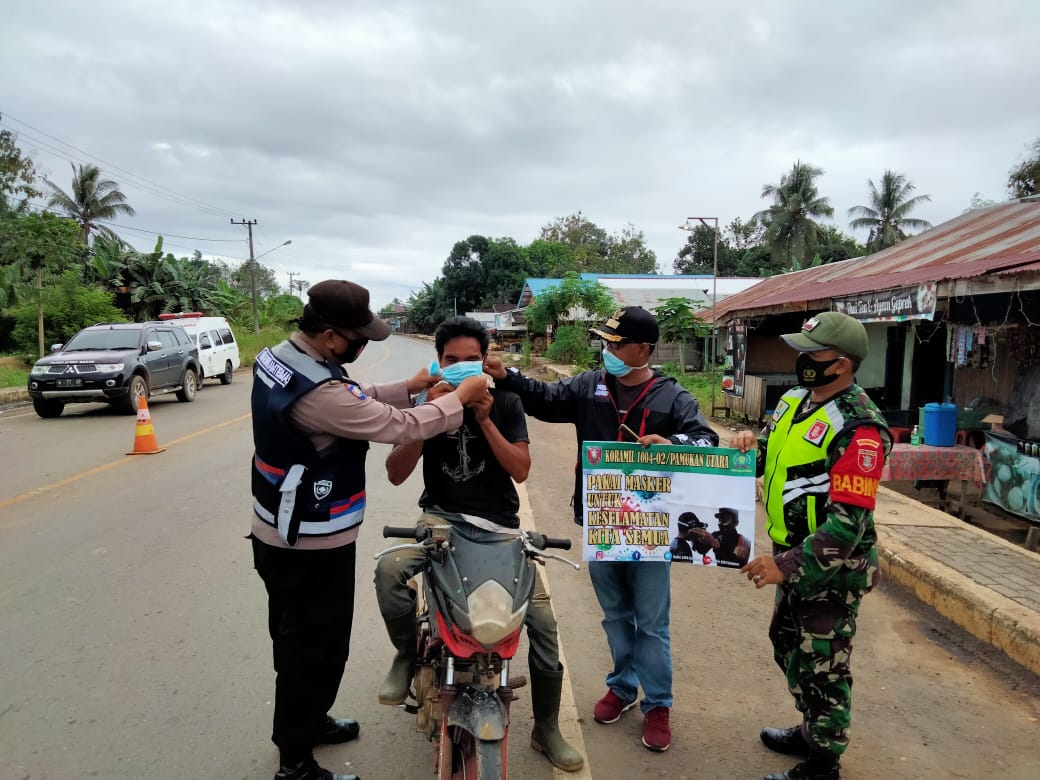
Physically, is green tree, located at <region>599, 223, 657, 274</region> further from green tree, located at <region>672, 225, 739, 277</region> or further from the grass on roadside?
the grass on roadside

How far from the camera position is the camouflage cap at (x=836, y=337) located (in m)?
2.55

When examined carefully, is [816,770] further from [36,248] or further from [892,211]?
[892,211]

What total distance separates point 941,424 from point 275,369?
774cm

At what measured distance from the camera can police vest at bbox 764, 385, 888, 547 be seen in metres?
2.51

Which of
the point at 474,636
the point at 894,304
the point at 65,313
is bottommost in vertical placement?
the point at 474,636

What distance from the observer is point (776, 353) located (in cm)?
1559

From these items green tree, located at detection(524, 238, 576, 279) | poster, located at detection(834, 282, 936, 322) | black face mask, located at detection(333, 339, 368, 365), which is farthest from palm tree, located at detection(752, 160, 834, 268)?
black face mask, located at detection(333, 339, 368, 365)

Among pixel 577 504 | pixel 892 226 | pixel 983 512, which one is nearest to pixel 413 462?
pixel 577 504

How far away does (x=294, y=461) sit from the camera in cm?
239

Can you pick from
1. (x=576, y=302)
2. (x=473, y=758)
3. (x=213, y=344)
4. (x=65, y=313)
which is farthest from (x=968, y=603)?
(x=65, y=313)

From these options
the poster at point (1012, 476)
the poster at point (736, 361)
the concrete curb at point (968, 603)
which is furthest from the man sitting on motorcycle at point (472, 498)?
the poster at point (736, 361)

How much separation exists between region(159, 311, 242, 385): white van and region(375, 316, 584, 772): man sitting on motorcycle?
17.7 metres

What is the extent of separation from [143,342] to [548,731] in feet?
44.8

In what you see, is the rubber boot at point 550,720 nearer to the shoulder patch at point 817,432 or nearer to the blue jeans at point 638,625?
the blue jeans at point 638,625
